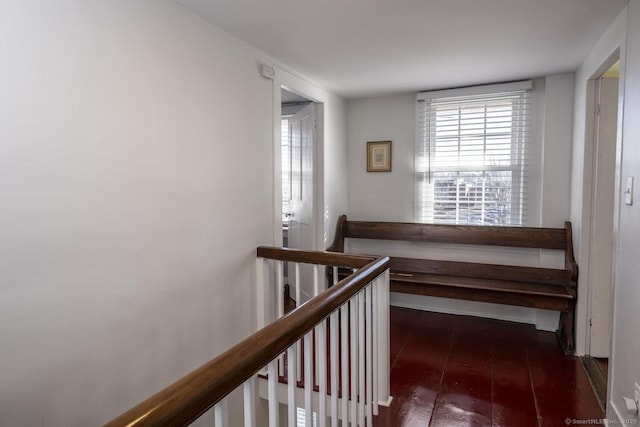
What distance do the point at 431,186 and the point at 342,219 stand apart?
931 millimetres

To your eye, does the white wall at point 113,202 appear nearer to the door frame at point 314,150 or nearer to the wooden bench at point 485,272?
the door frame at point 314,150

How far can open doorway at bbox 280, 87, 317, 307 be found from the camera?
346 cm

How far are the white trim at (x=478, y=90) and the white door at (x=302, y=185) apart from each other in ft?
3.62

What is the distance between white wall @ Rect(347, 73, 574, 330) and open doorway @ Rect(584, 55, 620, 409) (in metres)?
0.55

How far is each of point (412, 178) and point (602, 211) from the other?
1593 mm

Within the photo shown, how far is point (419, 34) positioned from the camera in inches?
87.5

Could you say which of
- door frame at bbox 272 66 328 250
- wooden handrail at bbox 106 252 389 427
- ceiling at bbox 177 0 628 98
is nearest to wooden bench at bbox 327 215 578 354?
door frame at bbox 272 66 328 250

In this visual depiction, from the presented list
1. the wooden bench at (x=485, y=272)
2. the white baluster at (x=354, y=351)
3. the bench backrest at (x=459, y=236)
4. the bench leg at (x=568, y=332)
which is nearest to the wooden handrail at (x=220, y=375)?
the white baluster at (x=354, y=351)

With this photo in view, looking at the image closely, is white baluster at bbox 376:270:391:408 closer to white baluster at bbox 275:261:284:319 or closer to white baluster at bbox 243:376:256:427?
white baluster at bbox 275:261:284:319

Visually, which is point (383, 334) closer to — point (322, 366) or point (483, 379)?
point (322, 366)

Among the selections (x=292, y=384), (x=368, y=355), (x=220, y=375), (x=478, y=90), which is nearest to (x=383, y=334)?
(x=368, y=355)

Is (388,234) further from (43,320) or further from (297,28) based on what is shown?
(43,320)

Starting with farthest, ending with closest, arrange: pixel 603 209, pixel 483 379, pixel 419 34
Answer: pixel 603 209
pixel 483 379
pixel 419 34

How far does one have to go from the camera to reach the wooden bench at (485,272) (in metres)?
2.78
